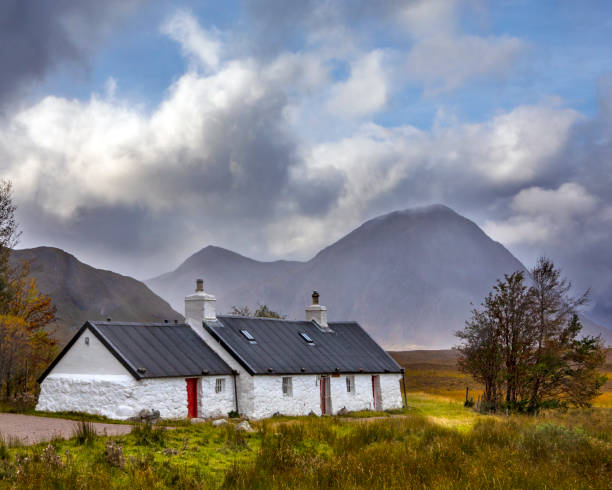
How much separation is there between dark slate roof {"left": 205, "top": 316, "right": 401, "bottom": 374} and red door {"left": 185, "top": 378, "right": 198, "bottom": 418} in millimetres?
2572

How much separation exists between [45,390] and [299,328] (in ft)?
48.2

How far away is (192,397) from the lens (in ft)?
93.4

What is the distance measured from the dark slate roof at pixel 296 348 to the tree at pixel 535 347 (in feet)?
18.3

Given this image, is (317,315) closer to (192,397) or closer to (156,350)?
(192,397)

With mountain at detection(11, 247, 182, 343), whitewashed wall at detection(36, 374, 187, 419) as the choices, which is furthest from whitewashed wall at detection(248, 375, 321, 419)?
mountain at detection(11, 247, 182, 343)

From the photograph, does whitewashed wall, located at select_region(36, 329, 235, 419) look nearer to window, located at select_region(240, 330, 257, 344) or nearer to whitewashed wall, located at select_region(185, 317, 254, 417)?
whitewashed wall, located at select_region(185, 317, 254, 417)

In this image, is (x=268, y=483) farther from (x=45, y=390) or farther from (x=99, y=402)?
(x=45, y=390)

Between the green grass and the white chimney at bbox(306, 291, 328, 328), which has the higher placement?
the white chimney at bbox(306, 291, 328, 328)

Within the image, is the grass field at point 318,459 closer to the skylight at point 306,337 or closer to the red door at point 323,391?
the red door at point 323,391

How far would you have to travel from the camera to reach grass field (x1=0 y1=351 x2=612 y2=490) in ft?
38.9

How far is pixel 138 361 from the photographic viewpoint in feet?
88.0

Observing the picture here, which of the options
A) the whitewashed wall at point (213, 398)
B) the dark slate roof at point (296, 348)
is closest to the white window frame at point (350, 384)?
the dark slate roof at point (296, 348)

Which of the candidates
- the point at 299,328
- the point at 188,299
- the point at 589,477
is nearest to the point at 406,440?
the point at 589,477

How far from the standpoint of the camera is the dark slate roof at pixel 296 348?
31500 millimetres
